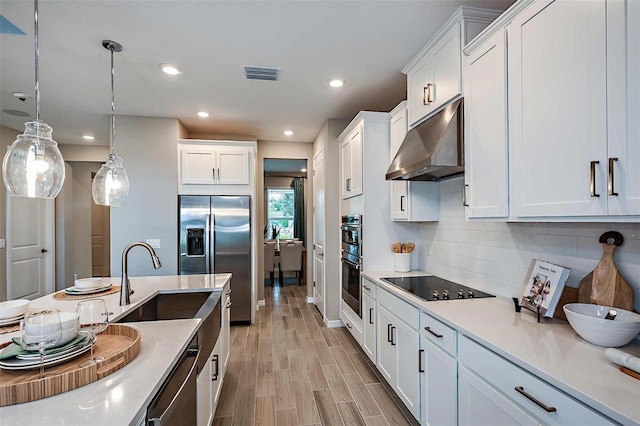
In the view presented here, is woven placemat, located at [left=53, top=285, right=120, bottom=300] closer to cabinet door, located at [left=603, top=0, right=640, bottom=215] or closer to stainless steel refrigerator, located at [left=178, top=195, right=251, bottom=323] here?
stainless steel refrigerator, located at [left=178, top=195, right=251, bottom=323]

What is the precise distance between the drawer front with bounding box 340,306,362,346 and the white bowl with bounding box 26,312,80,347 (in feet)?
8.07

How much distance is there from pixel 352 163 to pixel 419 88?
1189 millimetres

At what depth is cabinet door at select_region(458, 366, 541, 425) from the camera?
46.5 inches

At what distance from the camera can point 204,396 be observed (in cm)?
175

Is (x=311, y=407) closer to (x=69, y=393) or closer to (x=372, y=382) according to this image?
(x=372, y=382)

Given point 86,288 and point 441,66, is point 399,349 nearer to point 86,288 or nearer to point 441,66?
point 441,66

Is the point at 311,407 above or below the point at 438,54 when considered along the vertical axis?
below

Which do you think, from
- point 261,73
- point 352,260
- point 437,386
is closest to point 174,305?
point 352,260

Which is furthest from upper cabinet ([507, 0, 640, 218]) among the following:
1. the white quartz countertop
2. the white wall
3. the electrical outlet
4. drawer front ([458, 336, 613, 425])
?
the electrical outlet

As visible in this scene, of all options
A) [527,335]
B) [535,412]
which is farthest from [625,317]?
[535,412]

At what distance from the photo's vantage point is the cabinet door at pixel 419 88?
2.28 metres

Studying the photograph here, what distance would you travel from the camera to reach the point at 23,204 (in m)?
4.58

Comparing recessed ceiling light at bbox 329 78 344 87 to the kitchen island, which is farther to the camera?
recessed ceiling light at bbox 329 78 344 87

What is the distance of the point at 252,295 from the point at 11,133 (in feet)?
13.7
